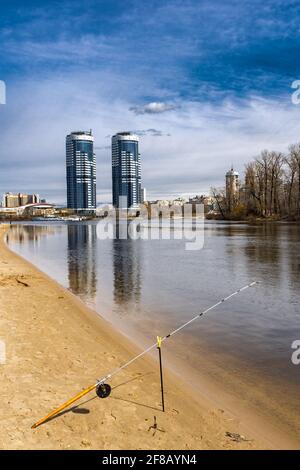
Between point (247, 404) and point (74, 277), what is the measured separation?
17387 millimetres

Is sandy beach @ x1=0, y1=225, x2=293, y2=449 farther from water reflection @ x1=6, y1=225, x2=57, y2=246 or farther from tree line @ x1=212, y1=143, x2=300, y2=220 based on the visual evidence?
tree line @ x1=212, y1=143, x2=300, y2=220

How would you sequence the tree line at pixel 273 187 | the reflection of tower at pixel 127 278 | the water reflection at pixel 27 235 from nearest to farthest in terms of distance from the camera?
the reflection of tower at pixel 127 278 < the water reflection at pixel 27 235 < the tree line at pixel 273 187

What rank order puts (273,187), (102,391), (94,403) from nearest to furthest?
(102,391)
(94,403)
(273,187)

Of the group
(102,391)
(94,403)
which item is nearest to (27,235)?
(94,403)

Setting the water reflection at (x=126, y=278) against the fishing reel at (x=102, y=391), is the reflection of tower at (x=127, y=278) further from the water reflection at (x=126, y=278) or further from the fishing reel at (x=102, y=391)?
the fishing reel at (x=102, y=391)

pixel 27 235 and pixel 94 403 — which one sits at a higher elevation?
pixel 94 403

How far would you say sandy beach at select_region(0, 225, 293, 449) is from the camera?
19.0 feet

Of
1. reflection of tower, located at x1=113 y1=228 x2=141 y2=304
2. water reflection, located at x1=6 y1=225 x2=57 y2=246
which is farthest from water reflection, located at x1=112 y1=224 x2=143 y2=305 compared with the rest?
water reflection, located at x1=6 y1=225 x2=57 y2=246

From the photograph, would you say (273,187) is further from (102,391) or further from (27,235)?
(102,391)

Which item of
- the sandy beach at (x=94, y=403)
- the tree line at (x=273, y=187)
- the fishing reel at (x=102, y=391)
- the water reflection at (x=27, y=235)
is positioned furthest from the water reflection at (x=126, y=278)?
the tree line at (x=273, y=187)

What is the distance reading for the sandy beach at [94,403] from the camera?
227 inches

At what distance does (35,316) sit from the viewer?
1294 centimetres

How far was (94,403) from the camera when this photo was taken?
271 inches
